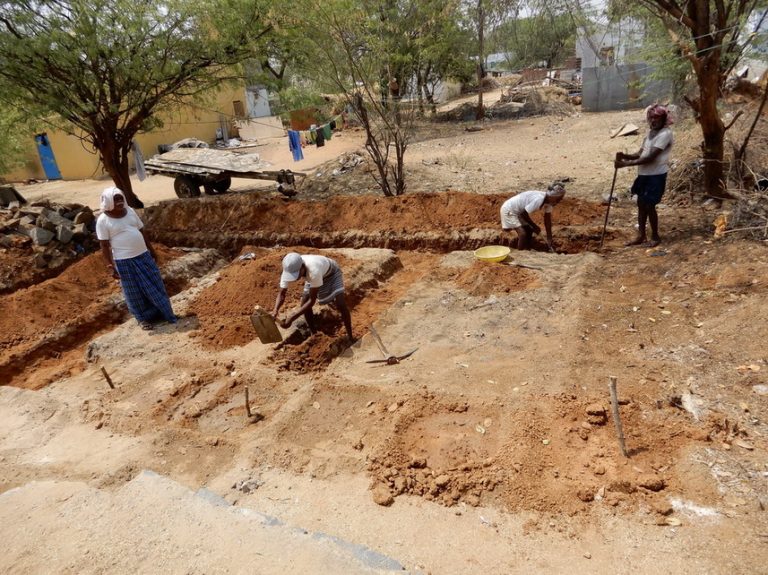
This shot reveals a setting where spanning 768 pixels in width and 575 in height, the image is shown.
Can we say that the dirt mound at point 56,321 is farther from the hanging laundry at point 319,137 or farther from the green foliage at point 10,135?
the hanging laundry at point 319,137

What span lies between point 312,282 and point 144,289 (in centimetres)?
248

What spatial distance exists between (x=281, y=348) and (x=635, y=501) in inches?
130

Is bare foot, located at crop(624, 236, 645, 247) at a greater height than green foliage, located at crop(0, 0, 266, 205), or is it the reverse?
green foliage, located at crop(0, 0, 266, 205)

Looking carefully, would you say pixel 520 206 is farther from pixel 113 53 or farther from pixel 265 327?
pixel 113 53

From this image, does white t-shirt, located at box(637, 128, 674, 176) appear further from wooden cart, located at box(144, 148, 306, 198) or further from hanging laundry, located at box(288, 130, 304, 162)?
hanging laundry, located at box(288, 130, 304, 162)

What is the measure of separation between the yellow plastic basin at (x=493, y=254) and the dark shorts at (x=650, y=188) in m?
1.64

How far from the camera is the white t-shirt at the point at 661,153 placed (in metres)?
5.12

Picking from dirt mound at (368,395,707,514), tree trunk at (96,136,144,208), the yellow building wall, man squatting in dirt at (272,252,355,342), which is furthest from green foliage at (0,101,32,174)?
dirt mound at (368,395,707,514)

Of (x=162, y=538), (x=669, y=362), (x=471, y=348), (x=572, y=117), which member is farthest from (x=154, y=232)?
(x=572, y=117)

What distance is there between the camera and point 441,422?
11.4ft

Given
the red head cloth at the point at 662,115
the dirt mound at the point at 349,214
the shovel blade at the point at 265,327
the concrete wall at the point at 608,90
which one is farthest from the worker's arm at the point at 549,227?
the concrete wall at the point at 608,90

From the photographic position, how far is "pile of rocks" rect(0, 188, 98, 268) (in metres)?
7.88

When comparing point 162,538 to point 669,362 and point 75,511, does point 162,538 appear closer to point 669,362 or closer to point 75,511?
point 75,511

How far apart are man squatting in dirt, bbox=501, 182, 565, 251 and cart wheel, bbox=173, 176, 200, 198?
27.6 ft
